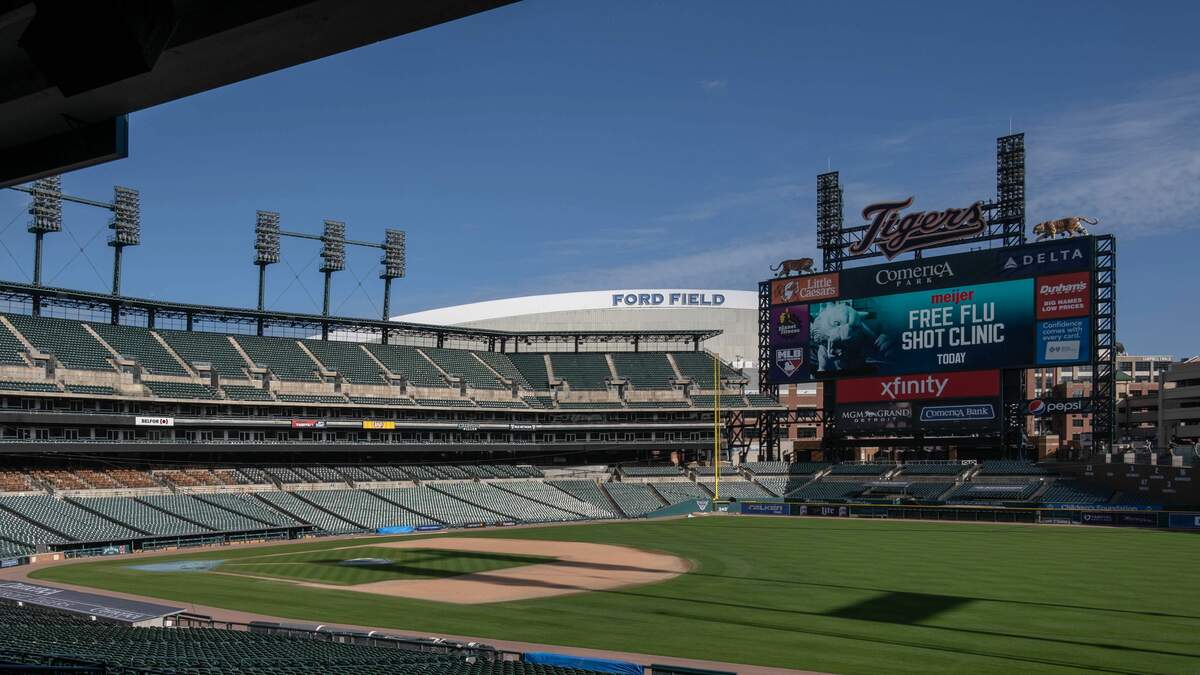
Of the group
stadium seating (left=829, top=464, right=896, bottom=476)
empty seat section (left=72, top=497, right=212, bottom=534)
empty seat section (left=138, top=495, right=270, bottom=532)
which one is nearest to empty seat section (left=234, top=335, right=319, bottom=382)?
empty seat section (left=138, top=495, right=270, bottom=532)

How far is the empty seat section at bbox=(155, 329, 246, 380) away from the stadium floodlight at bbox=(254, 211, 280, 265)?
327 inches

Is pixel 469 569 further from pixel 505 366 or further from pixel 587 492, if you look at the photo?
pixel 505 366

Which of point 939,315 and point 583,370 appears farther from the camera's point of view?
point 583,370

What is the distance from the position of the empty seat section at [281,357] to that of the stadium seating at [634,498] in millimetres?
30153

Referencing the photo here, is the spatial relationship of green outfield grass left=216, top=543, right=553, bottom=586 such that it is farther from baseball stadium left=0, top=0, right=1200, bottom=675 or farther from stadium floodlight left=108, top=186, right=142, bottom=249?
stadium floodlight left=108, top=186, right=142, bottom=249

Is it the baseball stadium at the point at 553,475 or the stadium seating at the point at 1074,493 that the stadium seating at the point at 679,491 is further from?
the stadium seating at the point at 1074,493

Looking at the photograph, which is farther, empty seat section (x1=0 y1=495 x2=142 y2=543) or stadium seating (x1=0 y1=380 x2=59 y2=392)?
stadium seating (x1=0 y1=380 x2=59 y2=392)

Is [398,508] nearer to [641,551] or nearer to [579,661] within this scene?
[641,551]

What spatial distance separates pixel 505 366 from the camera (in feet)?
352

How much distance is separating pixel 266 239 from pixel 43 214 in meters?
19.6

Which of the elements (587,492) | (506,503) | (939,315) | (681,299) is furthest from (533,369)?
(939,315)

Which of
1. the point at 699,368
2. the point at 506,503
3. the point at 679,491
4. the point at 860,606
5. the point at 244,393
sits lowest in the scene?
the point at 506,503

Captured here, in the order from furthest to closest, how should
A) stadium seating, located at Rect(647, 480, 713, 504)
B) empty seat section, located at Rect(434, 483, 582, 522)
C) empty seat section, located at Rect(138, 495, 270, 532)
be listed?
stadium seating, located at Rect(647, 480, 713, 504), empty seat section, located at Rect(434, 483, 582, 522), empty seat section, located at Rect(138, 495, 270, 532)

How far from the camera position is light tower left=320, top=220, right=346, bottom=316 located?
95.4 m
